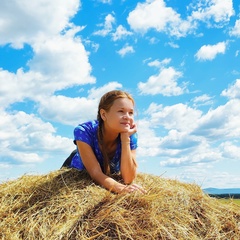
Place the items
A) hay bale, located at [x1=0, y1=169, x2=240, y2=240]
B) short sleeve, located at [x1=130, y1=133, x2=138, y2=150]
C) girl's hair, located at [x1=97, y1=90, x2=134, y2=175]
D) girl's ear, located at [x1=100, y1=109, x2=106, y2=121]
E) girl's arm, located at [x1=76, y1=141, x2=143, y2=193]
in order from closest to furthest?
hay bale, located at [x1=0, y1=169, x2=240, y2=240]
girl's arm, located at [x1=76, y1=141, x2=143, y2=193]
girl's hair, located at [x1=97, y1=90, x2=134, y2=175]
girl's ear, located at [x1=100, y1=109, x2=106, y2=121]
short sleeve, located at [x1=130, y1=133, x2=138, y2=150]

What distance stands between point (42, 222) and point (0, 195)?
1.14 m

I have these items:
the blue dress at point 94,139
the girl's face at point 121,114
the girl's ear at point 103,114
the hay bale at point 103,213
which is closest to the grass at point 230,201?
the hay bale at point 103,213

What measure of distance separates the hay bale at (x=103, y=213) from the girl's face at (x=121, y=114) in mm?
778

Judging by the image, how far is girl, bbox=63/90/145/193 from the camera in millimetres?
5129

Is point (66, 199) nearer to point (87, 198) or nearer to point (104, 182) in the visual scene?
point (87, 198)

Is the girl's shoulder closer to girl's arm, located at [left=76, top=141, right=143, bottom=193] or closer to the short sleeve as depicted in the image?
girl's arm, located at [left=76, top=141, right=143, bottom=193]

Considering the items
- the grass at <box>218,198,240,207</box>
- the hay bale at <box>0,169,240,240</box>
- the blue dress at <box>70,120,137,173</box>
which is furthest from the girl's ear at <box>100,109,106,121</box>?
the grass at <box>218,198,240,207</box>

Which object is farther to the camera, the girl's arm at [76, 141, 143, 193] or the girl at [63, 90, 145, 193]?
the girl at [63, 90, 145, 193]

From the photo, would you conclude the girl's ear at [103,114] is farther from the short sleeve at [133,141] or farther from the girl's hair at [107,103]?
the short sleeve at [133,141]

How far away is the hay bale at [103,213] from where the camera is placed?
152 inches

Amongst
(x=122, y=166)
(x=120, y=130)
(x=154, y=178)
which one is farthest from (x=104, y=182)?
(x=154, y=178)

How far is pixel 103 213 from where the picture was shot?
3.99 m

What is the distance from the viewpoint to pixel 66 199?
14.8 feet

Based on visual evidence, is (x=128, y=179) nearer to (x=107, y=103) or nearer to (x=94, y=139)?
(x=94, y=139)
